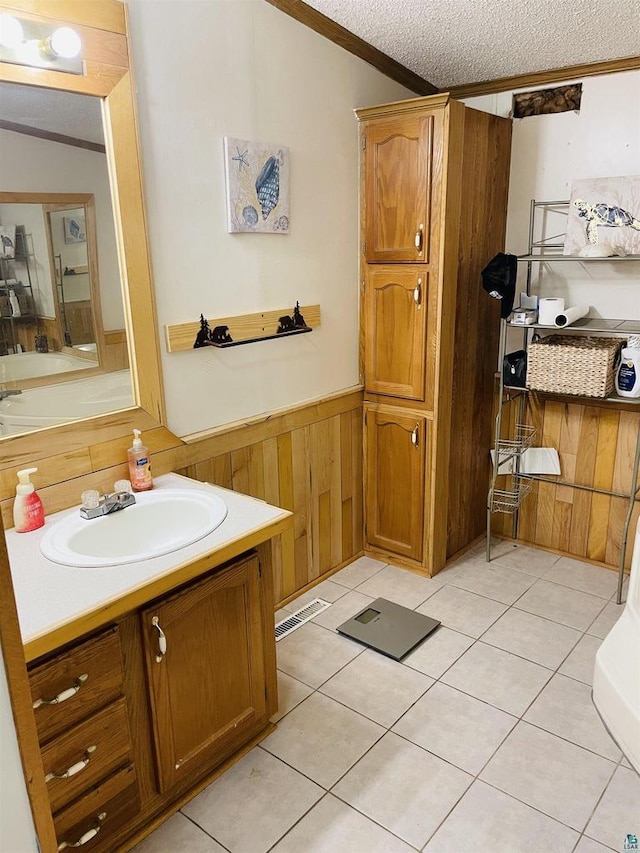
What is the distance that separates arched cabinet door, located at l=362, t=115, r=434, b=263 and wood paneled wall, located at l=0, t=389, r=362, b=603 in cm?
69

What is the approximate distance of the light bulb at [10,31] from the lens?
5.33ft

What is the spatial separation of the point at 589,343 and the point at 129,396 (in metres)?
1.99

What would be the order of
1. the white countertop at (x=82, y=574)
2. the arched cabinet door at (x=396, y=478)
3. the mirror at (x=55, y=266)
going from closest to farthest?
the white countertop at (x=82, y=574), the mirror at (x=55, y=266), the arched cabinet door at (x=396, y=478)

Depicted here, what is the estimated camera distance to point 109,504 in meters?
1.90

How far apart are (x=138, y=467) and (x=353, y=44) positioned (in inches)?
77.1

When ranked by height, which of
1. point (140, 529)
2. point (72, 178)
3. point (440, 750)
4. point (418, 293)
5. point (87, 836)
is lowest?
point (440, 750)

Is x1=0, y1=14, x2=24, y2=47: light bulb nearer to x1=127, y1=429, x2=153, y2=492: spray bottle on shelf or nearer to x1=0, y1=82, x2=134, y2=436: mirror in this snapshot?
x1=0, y1=82, x2=134, y2=436: mirror

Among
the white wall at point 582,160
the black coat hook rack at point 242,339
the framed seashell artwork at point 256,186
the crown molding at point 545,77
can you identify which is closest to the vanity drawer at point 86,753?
the black coat hook rack at point 242,339

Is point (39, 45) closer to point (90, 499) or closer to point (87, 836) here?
point (90, 499)

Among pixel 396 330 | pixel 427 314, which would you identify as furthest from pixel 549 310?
pixel 396 330

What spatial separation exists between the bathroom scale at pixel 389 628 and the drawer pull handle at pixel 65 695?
131 centimetres

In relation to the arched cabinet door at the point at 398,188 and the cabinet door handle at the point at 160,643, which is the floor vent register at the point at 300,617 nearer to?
the cabinet door handle at the point at 160,643

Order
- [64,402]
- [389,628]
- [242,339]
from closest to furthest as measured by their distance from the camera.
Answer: [64,402] → [242,339] → [389,628]

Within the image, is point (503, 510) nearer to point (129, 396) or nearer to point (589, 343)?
point (589, 343)
